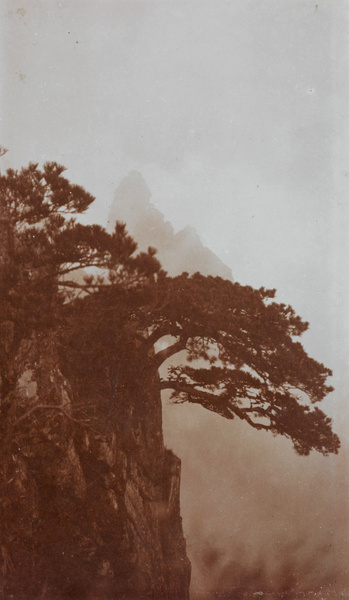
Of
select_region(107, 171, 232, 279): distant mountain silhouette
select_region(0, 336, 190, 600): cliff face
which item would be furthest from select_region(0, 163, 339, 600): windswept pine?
select_region(107, 171, 232, 279): distant mountain silhouette

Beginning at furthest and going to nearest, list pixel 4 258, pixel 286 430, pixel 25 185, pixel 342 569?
pixel 342 569, pixel 286 430, pixel 25 185, pixel 4 258

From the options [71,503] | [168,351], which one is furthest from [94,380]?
[71,503]

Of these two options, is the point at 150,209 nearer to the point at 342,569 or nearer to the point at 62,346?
the point at 342,569

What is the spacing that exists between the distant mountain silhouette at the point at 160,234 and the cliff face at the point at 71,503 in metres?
40.8

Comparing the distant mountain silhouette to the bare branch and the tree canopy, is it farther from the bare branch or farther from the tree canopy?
the tree canopy

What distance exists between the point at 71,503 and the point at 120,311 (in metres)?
4.55

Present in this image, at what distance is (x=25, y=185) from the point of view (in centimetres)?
1134

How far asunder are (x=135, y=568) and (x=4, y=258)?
8.02 metres

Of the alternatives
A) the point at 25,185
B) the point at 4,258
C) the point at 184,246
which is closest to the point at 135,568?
the point at 4,258

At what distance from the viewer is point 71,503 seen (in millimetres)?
11273

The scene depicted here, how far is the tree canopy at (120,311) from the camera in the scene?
34.8 ft

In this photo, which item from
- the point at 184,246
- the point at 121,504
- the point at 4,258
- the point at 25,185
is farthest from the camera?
the point at 184,246

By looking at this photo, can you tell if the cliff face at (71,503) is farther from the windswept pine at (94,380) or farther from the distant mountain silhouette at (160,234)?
the distant mountain silhouette at (160,234)

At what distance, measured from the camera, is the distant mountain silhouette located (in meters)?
54.4
